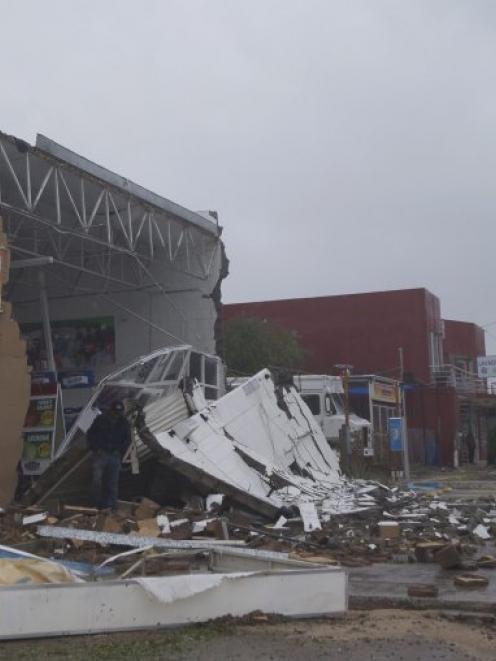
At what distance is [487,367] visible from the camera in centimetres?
4303

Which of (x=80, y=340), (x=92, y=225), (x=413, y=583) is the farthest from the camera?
(x=80, y=340)

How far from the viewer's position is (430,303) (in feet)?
131

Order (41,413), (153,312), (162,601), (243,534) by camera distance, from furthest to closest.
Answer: (153,312) < (41,413) < (243,534) < (162,601)

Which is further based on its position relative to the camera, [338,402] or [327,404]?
[338,402]

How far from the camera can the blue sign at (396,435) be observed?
26.5 meters

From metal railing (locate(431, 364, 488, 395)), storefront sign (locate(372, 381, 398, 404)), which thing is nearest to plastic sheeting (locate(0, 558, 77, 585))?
storefront sign (locate(372, 381, 398, 404))

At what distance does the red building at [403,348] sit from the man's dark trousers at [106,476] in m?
24.1

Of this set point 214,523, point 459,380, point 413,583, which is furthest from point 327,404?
point 413,583

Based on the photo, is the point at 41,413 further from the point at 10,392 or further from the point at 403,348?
the point at 403,348

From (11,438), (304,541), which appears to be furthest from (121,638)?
(11,438)

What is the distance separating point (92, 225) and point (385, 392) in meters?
18.9

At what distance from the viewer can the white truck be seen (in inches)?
1079

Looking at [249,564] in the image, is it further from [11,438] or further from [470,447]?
[470,447]

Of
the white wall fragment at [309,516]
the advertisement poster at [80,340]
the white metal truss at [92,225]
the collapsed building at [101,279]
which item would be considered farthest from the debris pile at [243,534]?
the advertisement poster at [80,340]
